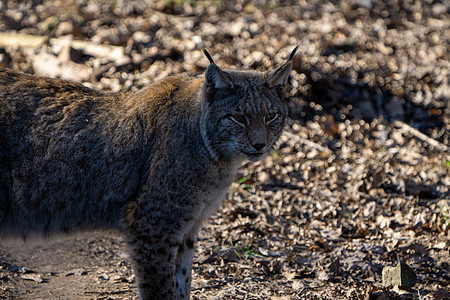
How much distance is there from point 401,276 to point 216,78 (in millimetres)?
2465

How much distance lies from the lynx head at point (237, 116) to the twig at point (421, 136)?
16.2ft

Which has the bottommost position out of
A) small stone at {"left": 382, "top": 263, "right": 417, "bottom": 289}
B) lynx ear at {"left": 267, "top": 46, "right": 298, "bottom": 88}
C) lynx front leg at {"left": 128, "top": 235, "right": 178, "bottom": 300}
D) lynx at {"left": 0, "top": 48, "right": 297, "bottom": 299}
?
small stone at {"left": 382, "top": 263, "right": 417, "bottom": 289}

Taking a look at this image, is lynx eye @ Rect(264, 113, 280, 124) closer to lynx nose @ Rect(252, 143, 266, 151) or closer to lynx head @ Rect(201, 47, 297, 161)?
lynx head @ Rect(201, 47, 297, 161)

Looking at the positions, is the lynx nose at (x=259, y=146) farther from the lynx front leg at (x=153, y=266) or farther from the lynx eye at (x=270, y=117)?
the lynx front leg at (x=153, y=266)

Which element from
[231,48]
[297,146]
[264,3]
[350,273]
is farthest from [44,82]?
[264,3]

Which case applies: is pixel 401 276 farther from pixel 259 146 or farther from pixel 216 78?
pixel 216 78

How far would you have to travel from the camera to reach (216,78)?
468 centimetres

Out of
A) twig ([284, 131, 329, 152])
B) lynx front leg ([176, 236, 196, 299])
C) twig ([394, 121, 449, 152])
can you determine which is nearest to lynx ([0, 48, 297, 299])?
lynx front leg ([176, 236, 196, 299])

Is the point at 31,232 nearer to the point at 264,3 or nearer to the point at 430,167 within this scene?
the point at 430,167

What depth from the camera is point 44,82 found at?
4.97m

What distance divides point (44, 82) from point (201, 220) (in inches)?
69.6

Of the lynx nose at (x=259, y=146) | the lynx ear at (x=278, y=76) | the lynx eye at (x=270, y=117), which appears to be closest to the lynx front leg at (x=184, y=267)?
the lynx nose at (x=259, y=146)

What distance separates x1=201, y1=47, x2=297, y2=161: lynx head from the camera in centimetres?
468

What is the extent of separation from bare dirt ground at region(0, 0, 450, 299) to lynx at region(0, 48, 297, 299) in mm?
479
